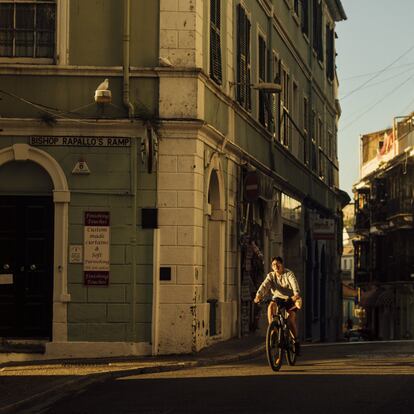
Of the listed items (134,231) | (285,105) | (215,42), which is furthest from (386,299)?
(134,231)

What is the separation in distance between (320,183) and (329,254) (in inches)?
185

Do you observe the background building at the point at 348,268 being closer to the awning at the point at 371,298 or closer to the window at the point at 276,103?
the awning at the point at 371,298

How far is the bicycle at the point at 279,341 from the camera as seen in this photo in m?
17.7

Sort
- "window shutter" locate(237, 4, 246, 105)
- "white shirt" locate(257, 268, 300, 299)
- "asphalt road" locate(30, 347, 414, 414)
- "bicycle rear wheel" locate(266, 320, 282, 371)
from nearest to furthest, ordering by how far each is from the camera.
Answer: "asphalt road" locate(30, 347, 414, 414), "bicycle rear wheel" locate(266, 320, 282, 371), "white shirt" locate(257, 268, 300, 299), "window shutter" locate(237, 4, 246, 105)

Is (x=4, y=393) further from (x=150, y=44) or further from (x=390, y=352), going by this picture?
(x=390, y=352)

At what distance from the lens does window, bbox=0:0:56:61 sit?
20781 millimetres

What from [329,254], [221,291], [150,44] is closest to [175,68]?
[150,44]

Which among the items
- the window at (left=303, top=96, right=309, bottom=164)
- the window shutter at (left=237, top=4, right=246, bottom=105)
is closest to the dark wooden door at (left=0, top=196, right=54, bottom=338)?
the window shutter at (left=237, top=4, right=246, bottom=105)

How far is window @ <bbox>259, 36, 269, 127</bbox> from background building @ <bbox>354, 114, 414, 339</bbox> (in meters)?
37.1

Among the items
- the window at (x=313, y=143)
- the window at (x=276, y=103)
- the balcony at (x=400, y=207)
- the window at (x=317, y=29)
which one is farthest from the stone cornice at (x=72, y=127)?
the balcony at (x=400, y=207)

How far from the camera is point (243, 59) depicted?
26094 millimetres

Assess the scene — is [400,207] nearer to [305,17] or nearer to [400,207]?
[400,207]

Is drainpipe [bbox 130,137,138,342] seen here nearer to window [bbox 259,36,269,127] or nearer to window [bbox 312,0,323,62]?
window [bbox 259,36,269,127]

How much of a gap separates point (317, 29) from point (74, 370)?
25.0 m
